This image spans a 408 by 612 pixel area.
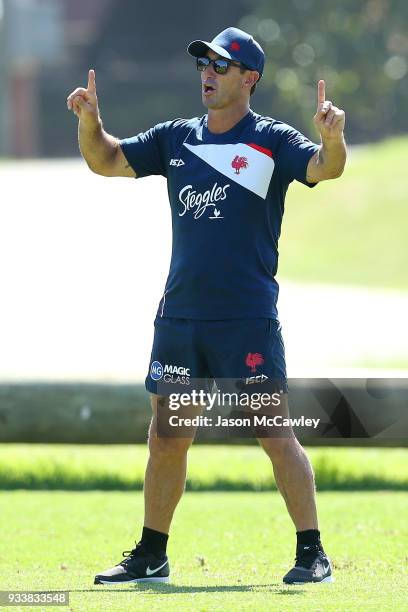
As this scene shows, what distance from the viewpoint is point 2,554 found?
714 cm

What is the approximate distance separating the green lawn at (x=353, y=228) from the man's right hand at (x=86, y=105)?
59.6 feet

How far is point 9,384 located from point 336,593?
13.1ft

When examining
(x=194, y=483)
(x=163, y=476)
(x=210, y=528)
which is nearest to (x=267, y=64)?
(x=194, y=483)

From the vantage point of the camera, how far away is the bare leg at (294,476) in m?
6.18

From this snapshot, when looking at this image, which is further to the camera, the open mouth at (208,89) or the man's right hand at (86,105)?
the man's right hand at (86,105)

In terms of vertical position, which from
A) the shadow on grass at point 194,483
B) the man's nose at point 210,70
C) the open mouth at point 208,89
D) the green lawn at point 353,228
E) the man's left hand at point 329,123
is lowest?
the shadow on grass at point 194,483

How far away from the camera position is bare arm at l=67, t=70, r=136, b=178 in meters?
6.33

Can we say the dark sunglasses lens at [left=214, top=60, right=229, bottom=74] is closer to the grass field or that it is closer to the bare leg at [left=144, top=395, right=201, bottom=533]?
the bare leg at [left=144, top=395, right=201, bottom=533]

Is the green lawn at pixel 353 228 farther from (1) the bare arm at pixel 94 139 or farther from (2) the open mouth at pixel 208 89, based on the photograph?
(2) the open mouth at pixel 208 89

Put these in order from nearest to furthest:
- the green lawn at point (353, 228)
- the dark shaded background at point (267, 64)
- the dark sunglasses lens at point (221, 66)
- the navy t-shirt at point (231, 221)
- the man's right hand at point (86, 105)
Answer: the navy t-shirt at point (231, 221) < the dark sunglasses lens at point (221, 66) < the man's right hand at point (86, 105) < the green lawn at point (353, 228) < the dark shaded background at point (267, 64)

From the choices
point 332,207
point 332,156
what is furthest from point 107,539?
point 332,207

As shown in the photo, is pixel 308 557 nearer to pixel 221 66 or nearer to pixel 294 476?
pixel 294 476

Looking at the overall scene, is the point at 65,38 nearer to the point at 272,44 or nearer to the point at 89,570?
the point at 272,44

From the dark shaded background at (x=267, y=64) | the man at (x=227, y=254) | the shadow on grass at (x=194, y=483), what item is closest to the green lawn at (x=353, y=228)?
the shadow on grass at (x=194, y=483)
